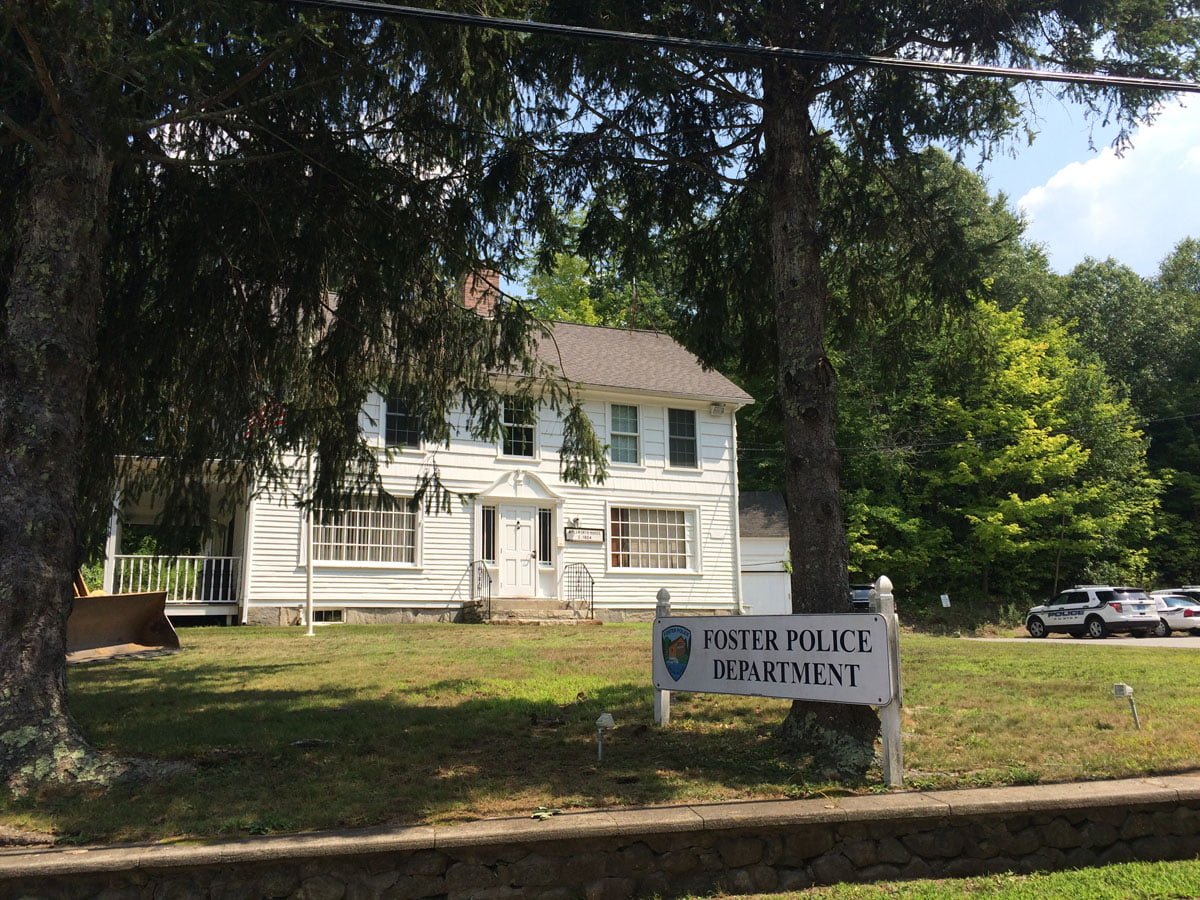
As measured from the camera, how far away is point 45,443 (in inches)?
232

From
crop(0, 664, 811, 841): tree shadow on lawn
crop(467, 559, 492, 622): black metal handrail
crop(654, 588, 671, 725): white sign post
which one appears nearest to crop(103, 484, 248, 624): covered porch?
crop(467, 559, 492, 622): black metal handrail

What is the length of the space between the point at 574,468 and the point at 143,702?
4.58 metres

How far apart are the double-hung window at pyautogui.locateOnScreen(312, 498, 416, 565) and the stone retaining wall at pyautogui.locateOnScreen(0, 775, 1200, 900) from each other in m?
15.2

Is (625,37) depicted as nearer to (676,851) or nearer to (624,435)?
(676,851)

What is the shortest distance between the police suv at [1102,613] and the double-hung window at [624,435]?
496 inches

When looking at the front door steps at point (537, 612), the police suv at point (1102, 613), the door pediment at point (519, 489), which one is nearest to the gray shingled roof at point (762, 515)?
the police suv at point (1102, 613)

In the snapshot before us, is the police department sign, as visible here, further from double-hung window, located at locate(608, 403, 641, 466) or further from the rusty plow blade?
double-hung window, located at locate(608, 403, 641, 466)

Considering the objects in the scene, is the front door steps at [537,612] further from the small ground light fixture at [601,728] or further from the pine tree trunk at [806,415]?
the pine tree trunk at [806,415]

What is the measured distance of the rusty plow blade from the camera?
11.8 meters

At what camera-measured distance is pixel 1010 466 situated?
30156mm

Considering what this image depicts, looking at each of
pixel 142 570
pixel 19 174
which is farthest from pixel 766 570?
pixel 19 174

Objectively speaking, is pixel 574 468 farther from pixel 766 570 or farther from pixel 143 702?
pixel 766 570

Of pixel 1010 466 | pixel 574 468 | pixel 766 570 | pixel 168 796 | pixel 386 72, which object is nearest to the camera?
pixel 168 796

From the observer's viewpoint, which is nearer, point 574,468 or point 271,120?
point 271,120
